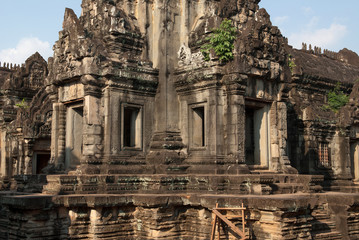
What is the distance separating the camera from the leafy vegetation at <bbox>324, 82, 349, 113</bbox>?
786 inches

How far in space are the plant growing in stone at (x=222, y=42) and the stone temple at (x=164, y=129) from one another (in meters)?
0.16

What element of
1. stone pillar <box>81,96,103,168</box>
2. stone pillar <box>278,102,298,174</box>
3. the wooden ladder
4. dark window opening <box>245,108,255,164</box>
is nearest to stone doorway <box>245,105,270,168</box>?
dark window opening <box>245,108,255,164</box>

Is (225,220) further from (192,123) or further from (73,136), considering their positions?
(73,136)

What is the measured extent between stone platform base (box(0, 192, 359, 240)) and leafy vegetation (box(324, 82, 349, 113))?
33.0 ft

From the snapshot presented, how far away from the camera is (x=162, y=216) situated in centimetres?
952

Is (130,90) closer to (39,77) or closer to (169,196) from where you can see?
(169,196)

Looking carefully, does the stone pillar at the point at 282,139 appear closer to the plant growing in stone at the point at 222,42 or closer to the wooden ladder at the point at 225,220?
the plant growing in stone at the point at 222,42

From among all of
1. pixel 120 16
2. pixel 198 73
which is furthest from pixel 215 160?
pixel 120 16

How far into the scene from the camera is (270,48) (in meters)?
12.1

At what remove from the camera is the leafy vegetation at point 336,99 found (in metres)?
20.0

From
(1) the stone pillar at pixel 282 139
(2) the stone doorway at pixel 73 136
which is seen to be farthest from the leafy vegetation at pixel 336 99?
(2) the stone doorway at pixel 73 136

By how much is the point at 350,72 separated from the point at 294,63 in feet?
19.0

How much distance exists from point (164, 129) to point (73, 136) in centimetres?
239

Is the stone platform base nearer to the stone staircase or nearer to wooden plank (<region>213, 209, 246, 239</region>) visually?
wooden plank (<region>213, 209, 246, 239</region>)
